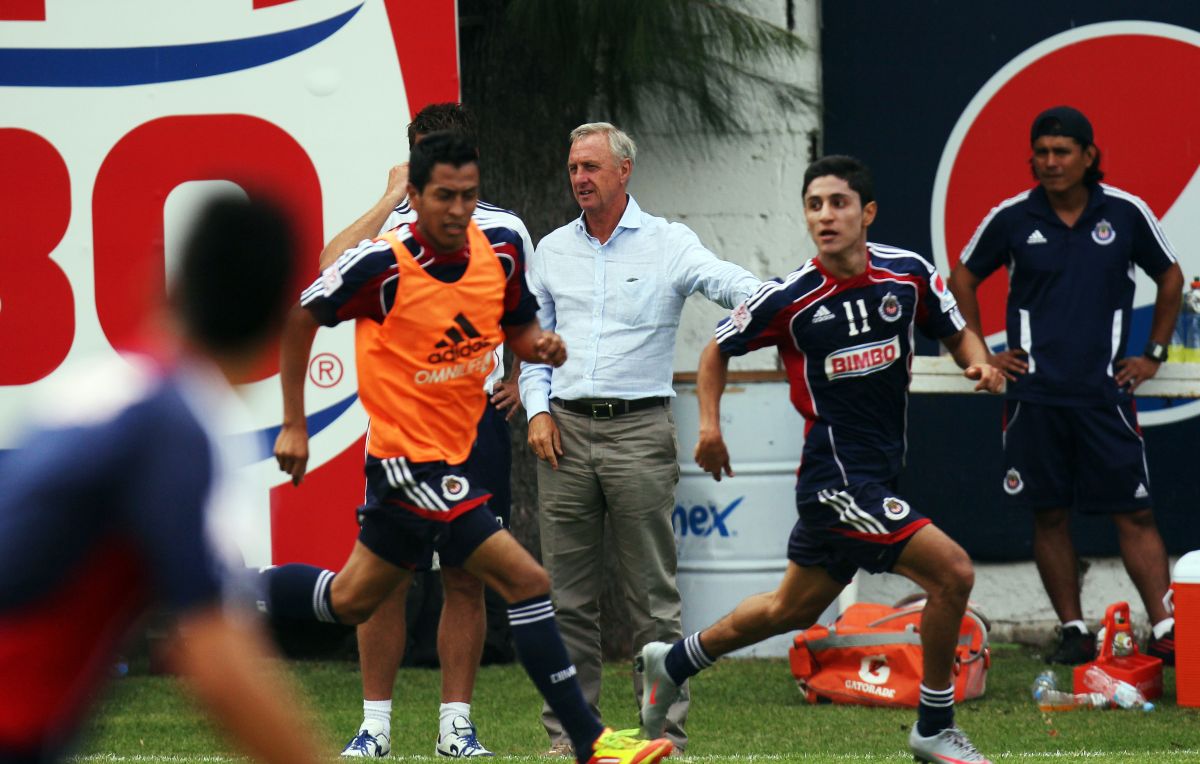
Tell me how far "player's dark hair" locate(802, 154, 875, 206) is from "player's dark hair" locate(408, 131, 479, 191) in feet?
3.95

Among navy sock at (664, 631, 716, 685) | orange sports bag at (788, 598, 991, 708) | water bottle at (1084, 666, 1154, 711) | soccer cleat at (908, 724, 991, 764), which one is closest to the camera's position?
soccer cleat at (908, 724, 991, 764)

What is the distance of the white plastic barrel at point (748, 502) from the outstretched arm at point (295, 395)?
10.0 ft

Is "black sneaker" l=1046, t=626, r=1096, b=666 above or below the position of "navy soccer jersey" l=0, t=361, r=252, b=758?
below

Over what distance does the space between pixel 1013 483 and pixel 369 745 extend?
3202mm

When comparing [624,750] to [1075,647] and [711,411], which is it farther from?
[1075,647]

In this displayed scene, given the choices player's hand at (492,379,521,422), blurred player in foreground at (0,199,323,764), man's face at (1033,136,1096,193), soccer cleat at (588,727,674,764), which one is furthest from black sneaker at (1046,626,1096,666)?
blurred player in foreground at (0,199,323,764)

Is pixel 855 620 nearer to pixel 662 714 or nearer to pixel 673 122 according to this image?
pixel 662 714

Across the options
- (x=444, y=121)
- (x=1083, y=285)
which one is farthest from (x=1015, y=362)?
(x=444, y=121)

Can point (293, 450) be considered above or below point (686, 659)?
above

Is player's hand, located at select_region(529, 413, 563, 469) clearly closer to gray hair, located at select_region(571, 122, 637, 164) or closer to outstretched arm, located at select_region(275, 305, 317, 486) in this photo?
gray hair, located at select_region(571, 122, 637, 164)

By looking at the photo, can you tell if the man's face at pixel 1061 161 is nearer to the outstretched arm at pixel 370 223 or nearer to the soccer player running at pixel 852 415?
the soccer player running at pixel 852 415

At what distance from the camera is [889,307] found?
547cm

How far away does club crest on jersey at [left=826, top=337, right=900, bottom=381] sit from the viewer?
5457mm

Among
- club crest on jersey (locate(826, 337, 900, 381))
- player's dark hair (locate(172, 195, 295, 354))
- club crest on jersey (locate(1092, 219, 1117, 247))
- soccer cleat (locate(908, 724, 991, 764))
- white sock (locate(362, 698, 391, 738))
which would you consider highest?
player's dark hair (locate(172, 195, 295, 354))
